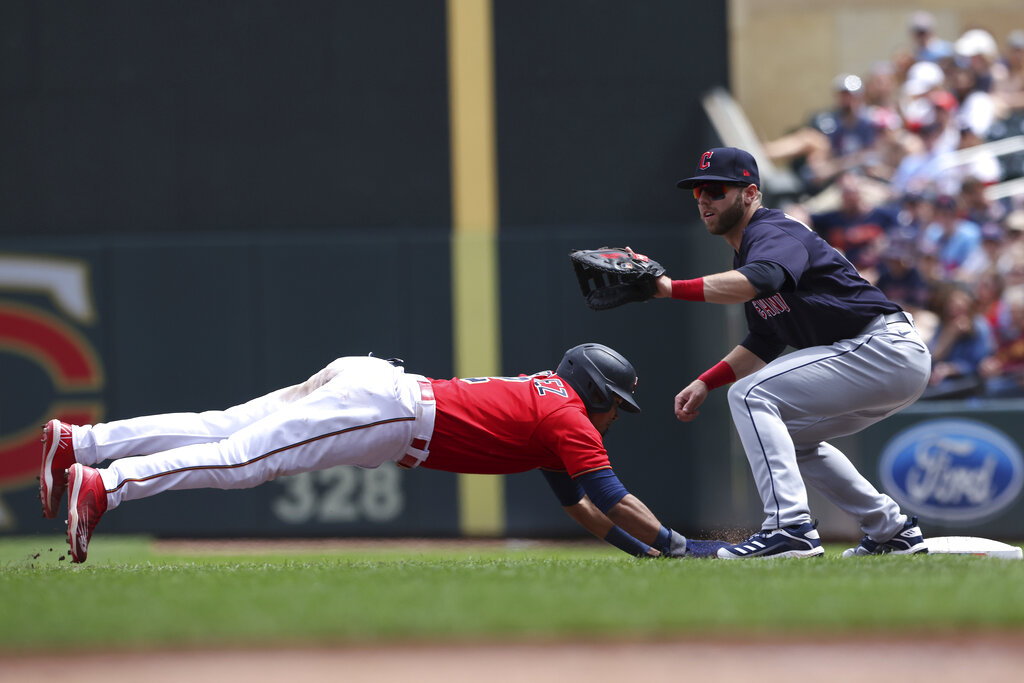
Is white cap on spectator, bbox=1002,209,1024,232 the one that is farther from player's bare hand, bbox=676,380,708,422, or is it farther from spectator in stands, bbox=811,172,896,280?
player's bare hand, bbox=676,380,708,422

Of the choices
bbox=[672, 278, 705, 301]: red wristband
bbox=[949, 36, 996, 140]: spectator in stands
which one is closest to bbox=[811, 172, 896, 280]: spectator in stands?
bbox=[949, 36, 996, 140]: spectator in stands

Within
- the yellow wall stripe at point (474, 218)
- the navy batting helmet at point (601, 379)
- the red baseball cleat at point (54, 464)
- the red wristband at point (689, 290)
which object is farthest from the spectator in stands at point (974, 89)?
the red baseball cleat at point (54, 464)

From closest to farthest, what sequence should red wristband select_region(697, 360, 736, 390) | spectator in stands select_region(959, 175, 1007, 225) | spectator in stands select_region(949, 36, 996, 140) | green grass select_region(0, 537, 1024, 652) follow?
green grass select_region(0, 537, 1024, 652) < red wristband select_region(697, 360, 736, 390) < spectator in stands select_region(959, 175, 1007, 225) < spectator in stands select_region(949, 36, 996, 140)

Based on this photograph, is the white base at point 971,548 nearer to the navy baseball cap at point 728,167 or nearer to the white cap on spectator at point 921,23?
the navy baseball cap at point 728,167

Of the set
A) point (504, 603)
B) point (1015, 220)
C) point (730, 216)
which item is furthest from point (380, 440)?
point (1015, 220)

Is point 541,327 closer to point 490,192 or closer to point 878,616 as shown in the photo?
point 490,192

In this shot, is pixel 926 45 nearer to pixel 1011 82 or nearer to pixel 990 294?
pixel 1011 82
